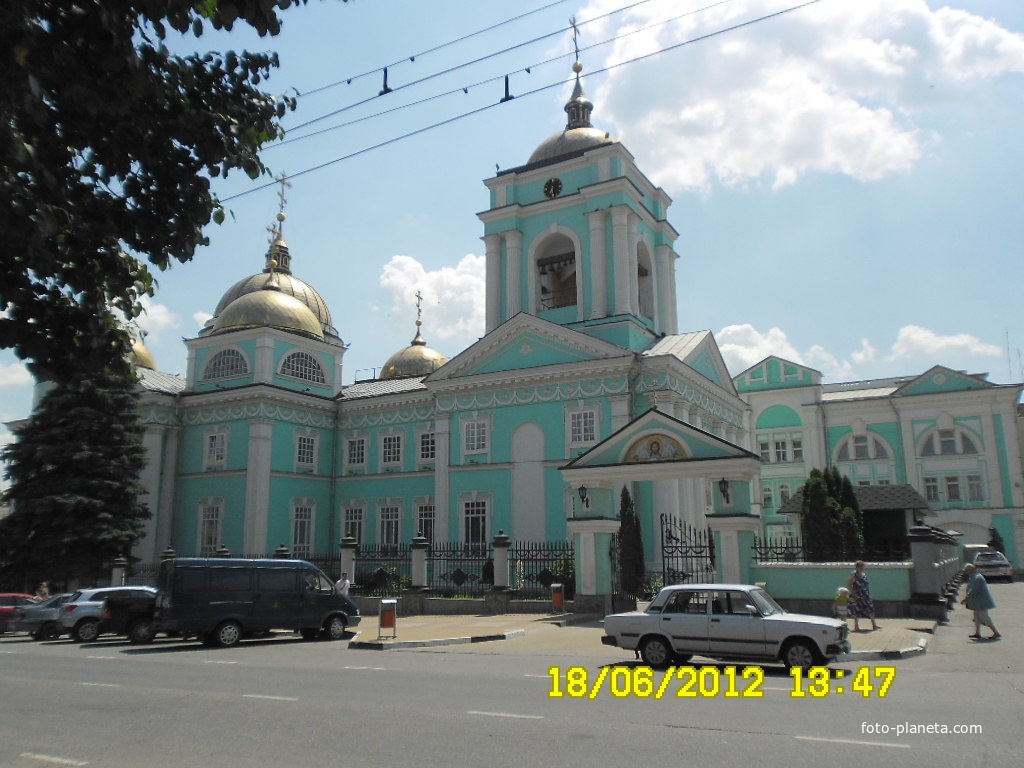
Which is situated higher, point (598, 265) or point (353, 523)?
point (598, 265)

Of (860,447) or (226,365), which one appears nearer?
(226,365)

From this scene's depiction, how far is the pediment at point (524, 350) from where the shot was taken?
1187 inches

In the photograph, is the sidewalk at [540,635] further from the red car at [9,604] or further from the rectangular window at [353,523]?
the rectangular window at [353,523]

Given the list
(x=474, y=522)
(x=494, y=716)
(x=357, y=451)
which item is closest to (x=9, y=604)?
(x=474, y=522)

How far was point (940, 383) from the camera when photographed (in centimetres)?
4606

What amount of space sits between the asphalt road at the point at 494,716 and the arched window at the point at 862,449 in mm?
35584

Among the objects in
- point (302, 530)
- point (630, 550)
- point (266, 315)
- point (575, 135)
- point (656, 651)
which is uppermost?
point (575, 135)

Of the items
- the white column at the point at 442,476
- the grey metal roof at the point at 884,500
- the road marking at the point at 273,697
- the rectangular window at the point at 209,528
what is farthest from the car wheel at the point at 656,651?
the rectangular window at the point at 209,528

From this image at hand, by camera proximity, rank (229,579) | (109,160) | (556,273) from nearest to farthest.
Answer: (109,160)
(229,579)
(556,273)

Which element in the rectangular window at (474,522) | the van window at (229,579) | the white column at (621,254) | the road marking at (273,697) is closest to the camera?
the road marking at (273,697)

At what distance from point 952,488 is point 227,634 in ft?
132

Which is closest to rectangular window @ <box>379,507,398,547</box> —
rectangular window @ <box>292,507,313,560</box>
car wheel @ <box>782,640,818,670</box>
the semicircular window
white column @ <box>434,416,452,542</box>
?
rectangular window @ <box>292,507,313,560</box>

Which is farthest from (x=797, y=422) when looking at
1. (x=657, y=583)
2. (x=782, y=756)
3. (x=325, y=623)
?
(x=782, y=756)

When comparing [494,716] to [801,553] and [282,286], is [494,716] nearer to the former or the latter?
[801,553]
